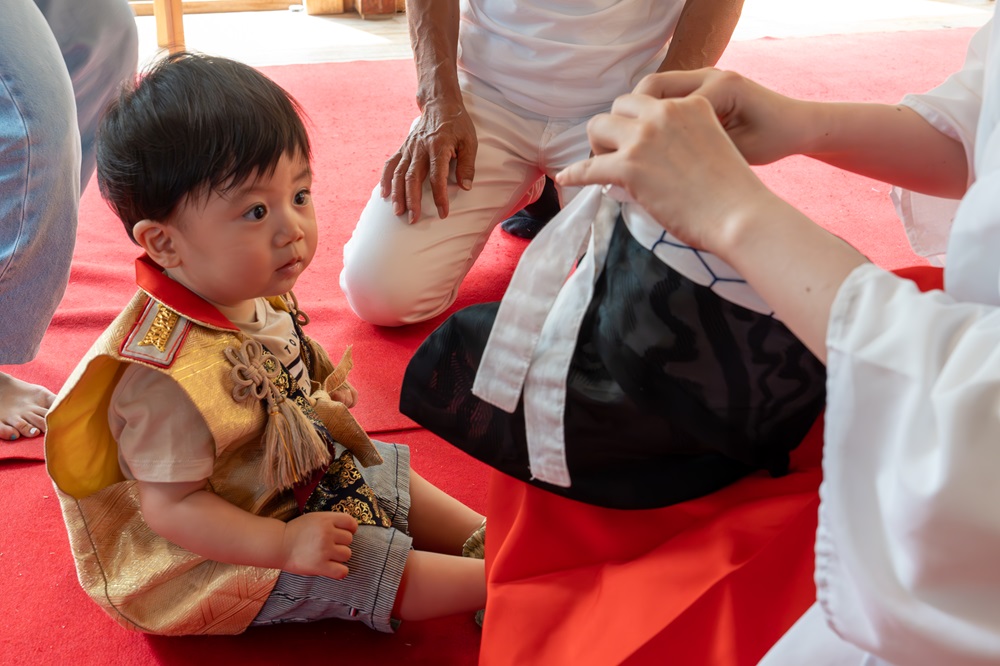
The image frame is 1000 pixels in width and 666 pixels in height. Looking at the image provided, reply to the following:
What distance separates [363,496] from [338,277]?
818 millimetres

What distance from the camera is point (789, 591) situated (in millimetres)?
699

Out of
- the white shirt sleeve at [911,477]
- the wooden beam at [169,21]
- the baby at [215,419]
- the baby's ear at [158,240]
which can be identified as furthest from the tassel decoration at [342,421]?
the wooden beam at [169,21]

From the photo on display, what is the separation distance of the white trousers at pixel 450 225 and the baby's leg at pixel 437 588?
639mm

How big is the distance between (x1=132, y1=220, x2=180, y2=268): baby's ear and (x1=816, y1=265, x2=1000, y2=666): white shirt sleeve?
606 millimetres

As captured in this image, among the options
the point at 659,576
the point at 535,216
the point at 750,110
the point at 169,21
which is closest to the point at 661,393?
the point at 659,576

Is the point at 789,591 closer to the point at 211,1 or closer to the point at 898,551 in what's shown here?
the point at 898,551

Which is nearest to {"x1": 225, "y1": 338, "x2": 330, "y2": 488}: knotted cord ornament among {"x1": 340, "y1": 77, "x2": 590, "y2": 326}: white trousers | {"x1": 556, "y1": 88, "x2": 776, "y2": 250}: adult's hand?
{"x1": 556, "y1": 88, "x2": 776, "y2": 250}: adult's hand

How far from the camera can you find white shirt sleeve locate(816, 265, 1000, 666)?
0.48 metres

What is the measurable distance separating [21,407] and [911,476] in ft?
3.94

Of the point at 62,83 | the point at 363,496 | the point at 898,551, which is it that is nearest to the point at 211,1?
the point at 62,83

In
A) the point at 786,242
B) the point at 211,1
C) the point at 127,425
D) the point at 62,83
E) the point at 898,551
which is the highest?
the point at 786,242

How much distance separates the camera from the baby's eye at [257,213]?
0.85 metres

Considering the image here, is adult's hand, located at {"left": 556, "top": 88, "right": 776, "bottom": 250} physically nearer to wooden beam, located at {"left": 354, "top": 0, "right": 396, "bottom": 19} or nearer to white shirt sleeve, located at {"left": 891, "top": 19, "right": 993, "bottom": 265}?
white shirt sleeve, located at {"left": 891, "top": 19, "right": 993, "bottom": 265}

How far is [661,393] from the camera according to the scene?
2.34ft
